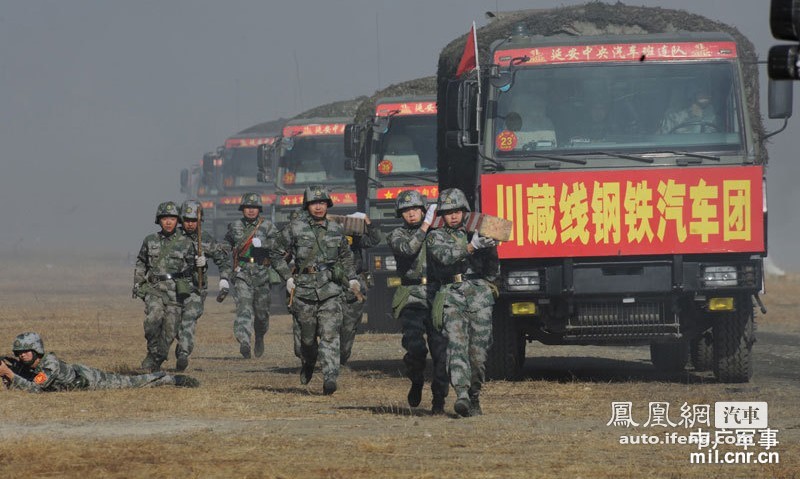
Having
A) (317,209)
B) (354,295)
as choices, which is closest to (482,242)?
(354,295)

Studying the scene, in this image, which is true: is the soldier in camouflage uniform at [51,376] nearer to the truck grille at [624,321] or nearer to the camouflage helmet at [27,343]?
the camouflage helmet at [27,343]

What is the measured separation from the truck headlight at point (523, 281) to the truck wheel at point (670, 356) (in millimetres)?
3006

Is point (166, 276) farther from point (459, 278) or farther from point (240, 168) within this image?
point (240, 168)

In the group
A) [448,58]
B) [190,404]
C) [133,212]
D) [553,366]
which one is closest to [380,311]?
[448,58]

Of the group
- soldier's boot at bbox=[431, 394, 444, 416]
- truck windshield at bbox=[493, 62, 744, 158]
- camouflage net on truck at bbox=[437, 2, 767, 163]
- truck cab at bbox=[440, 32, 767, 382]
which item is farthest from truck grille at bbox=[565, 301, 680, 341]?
camouflage net on truck at bbox=[437, 2, 767, 163]

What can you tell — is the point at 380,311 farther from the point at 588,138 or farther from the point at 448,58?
the point at 588,138

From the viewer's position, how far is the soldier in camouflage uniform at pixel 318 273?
1380 cm

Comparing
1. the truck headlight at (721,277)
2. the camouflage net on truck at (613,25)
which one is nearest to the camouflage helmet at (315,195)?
the truck headlight at (721,277)

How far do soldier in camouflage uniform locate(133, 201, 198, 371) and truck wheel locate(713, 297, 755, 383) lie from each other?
17.4ft

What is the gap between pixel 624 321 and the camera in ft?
47.2

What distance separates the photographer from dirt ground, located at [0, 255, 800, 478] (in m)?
9.25

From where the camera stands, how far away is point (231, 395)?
1356 cm

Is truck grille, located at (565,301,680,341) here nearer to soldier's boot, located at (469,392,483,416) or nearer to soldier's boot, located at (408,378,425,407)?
soldier's boot, located at (408,378,425,407)

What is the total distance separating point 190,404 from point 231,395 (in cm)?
85
